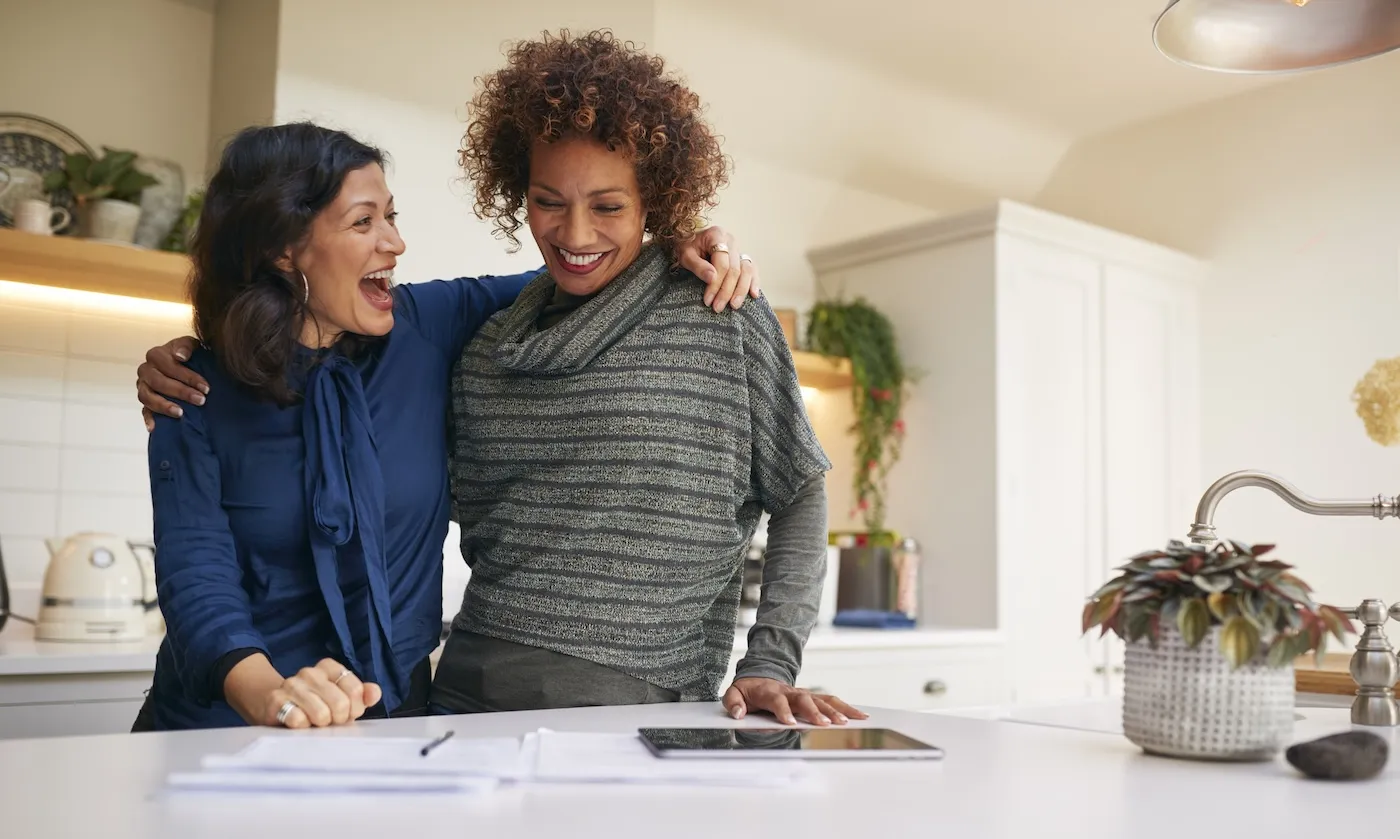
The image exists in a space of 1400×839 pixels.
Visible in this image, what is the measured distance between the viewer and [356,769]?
0.79 m

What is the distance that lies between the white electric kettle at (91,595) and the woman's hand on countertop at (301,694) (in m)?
1.39

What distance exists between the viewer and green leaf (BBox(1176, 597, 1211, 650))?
3.12 feet

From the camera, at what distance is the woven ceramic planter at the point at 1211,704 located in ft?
3.11

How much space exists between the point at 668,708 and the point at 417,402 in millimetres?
469

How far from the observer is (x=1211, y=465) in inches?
163

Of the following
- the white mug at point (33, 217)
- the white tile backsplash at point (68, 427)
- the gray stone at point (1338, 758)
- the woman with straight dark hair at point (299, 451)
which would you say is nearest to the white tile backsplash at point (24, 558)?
the white tile backsplash at point (68, 427)

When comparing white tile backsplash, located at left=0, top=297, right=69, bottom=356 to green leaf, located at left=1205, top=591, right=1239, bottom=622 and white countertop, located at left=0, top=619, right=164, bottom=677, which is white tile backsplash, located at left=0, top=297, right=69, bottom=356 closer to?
white countertop, located at left=0, top=619, right=164, bottom=677

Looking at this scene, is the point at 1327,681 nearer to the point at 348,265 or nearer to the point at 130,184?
the point at 348,265

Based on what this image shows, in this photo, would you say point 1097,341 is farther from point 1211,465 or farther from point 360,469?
point 360,469

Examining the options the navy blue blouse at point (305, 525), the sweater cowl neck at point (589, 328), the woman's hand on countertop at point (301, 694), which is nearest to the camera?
the woman's hand on countertop at point (301, 694)

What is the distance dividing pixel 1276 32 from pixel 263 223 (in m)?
1.27

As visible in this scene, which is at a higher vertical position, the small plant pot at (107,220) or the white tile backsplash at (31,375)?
the small plant pot at (107,220)

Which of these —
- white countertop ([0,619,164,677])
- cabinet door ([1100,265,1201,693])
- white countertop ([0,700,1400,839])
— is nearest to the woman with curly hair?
white countertop ([0,700,1400,839])

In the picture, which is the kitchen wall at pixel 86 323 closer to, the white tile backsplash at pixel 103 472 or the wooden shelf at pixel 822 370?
the white tile backsplash at pixel 103 472
